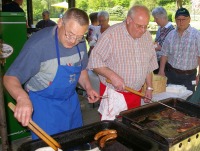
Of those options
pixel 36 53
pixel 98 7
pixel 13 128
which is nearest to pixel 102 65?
pixel 36 53

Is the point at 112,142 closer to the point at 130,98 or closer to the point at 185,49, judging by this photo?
the point at 130,98

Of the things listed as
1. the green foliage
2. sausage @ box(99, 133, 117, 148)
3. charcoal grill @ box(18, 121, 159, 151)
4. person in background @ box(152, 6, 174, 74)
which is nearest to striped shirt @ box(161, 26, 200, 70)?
person in background @ box(152, 6, 174, 74)

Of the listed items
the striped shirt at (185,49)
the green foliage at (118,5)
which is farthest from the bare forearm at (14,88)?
the green foliage at (118,5)

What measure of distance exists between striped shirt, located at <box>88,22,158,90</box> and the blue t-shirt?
1.58ft

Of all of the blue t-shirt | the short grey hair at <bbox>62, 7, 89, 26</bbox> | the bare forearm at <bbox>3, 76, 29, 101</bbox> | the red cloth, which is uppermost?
the short grey hair at <bbox>62, 7, 89, 26</bbox>

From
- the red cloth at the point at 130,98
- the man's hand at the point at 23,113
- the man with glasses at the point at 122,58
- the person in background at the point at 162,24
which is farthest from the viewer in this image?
the person in background at the point at 162,24

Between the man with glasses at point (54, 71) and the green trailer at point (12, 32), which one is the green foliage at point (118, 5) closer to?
the green trailer at point (12, 32)

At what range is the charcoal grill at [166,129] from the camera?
1492 millimetres

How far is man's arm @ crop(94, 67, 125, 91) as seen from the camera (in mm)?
2289

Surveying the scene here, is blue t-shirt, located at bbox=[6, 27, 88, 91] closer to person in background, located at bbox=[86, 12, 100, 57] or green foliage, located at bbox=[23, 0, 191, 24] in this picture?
person in background, located at bbox=[86, 12, 100, 57]

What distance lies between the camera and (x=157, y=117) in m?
2.13

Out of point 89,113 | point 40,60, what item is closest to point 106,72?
point 40,60

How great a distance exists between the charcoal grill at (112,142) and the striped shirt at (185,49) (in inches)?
103

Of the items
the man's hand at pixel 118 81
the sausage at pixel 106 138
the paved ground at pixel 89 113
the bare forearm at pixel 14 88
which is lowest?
the paved ground at pixel 89 113
